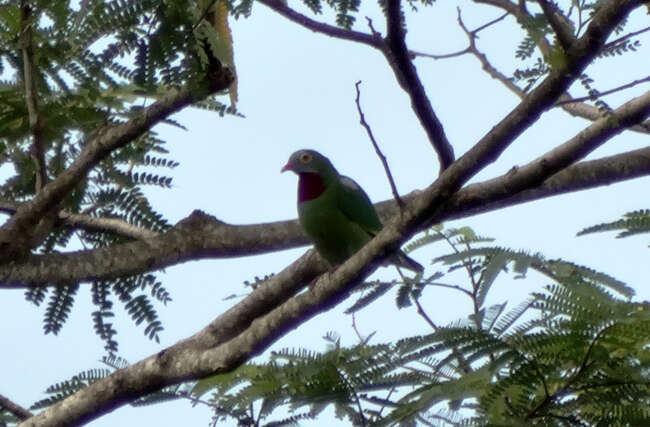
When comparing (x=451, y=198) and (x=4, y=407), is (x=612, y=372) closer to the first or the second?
(x=451, y=198)

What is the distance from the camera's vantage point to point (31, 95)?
13.9ft

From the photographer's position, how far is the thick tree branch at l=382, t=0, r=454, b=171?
10.4ft

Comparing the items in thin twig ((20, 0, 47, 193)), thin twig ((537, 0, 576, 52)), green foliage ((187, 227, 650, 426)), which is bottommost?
green foliage ((187, 227, 650, 426))

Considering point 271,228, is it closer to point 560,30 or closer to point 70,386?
point 70,386

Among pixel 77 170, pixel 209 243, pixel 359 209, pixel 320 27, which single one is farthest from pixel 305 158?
pixel 320 27

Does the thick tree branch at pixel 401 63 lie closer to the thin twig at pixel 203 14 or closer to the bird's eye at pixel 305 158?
the thin twig at pixel 203 14

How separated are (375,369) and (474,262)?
0.67 m

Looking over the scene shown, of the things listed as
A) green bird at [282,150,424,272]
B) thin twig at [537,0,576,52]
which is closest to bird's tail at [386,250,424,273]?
green bird at [282,150,424,272]

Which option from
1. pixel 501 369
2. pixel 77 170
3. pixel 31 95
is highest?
pixel 31 95

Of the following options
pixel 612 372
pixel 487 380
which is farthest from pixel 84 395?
pixel 612 372

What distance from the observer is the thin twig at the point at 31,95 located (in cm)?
416

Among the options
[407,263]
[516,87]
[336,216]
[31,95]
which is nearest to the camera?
[31,95]

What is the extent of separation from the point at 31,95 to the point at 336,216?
5.20 ft

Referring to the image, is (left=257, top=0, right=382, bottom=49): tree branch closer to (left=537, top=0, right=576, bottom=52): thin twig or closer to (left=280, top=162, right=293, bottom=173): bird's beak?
(left=537, top=0, right=576, bottom=52): thin twig
